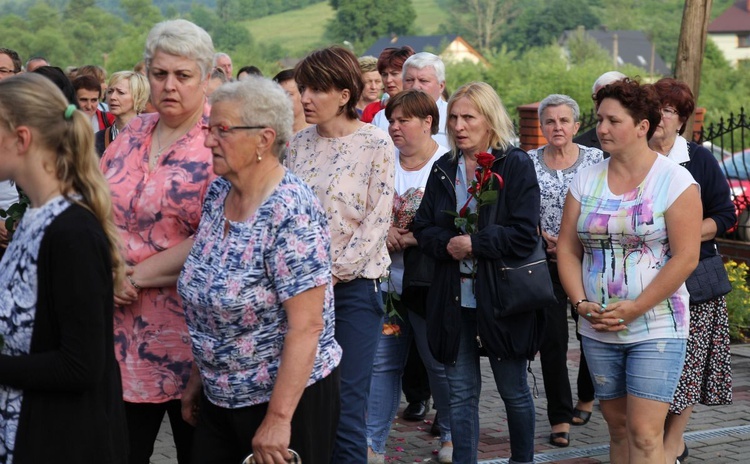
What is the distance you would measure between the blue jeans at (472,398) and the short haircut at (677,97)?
1.61 meters

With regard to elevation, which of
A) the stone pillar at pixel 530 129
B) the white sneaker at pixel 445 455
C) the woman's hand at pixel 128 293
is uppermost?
the woman's hand at pixel 128 293

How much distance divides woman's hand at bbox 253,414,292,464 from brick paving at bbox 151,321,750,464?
9.02 ft

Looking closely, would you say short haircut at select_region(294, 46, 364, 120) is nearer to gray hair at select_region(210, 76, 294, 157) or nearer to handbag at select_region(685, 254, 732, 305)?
gray hair at select_region(210, 76, 294, 157)

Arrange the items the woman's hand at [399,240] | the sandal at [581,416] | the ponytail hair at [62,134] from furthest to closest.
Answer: the sandal at [581,416], the woman's hand at [399,240], the ponytail hair at [62,134]

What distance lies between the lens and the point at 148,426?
3.93 meters

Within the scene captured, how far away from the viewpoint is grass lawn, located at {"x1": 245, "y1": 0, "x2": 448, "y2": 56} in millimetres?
142375

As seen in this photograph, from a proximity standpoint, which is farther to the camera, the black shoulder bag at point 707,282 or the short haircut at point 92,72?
the short haircut at point 92,72

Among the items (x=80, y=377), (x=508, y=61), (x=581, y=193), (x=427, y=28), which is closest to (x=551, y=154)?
(x=581, y=193)

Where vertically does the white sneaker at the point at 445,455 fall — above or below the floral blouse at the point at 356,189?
below

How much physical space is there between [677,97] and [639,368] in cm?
177

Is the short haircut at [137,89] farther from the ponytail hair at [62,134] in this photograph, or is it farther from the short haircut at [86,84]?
the ponytail hair at [62,134]

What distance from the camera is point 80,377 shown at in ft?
9.44

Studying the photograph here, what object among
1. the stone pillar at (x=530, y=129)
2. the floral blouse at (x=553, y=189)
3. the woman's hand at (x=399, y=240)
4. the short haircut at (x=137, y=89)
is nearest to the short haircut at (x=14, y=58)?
the short haircut at (x=137, y=89)

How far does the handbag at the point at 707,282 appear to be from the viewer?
18.3 ft
